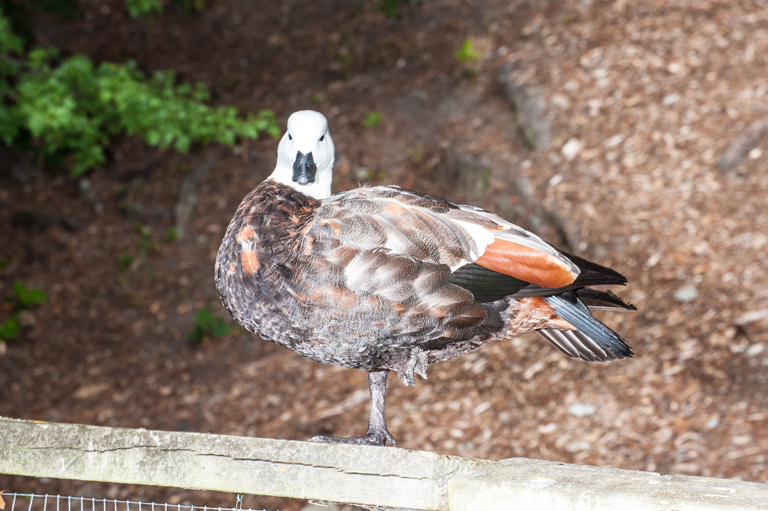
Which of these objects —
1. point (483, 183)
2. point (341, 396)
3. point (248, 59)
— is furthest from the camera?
point (248, 59)

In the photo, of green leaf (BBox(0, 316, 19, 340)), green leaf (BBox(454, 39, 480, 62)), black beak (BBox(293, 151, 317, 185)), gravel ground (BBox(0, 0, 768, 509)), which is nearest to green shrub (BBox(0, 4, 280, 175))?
gravel ground (BBox(0, 0, 768, 509))

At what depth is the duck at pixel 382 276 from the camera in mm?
1648

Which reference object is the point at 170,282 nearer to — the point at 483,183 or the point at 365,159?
the point at 365,159

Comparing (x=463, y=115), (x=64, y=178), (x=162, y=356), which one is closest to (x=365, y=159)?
(x=463, y=115)

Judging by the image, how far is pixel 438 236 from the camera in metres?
1.75

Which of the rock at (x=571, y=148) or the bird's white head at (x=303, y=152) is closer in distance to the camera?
the bird's white head at (x=303, y=152)

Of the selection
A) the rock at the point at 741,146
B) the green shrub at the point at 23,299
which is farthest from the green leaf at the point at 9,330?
the rock at the point at 741,146

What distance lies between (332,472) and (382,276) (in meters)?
0.47

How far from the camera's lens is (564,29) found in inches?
235

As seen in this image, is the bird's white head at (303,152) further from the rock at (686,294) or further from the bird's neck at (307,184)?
the rock at (686,294)

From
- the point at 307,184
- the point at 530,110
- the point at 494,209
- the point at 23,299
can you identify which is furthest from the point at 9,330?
the point at 307,184

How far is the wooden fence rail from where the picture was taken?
4.41 feet

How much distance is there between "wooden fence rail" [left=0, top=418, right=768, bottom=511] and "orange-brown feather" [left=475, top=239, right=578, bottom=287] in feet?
1.55

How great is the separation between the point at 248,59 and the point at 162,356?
424cm
